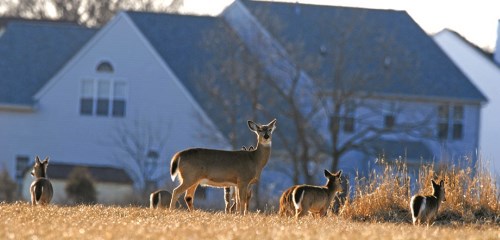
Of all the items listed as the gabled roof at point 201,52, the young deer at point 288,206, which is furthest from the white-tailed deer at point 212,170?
the gabled roof at point 201,52

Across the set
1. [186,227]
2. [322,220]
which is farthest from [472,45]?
[186,227]

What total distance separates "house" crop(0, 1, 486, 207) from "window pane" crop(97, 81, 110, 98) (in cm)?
6

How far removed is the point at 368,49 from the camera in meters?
58.4

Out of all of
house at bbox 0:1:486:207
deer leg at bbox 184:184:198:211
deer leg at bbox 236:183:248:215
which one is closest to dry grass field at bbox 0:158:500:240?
deer leg at bbox 236:183:248:215

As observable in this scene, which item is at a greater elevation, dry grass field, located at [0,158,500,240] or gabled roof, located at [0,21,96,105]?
gabled roof, located at [0,21,96,105]

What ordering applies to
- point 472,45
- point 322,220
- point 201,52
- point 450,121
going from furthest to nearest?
point 472,45 → point 201,52 → point 450,121 → point 322,220

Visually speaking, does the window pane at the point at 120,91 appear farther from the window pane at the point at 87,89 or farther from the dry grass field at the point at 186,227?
the dry grass field at the point at 186,227

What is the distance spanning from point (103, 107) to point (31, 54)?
18.1 feet

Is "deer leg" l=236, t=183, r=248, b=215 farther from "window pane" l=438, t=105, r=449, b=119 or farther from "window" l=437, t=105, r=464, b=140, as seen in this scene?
"window pane" l=438, t=105, r=449, b=119

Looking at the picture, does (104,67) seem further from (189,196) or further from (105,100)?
(189,196)

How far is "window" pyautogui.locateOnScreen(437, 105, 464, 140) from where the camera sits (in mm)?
59906

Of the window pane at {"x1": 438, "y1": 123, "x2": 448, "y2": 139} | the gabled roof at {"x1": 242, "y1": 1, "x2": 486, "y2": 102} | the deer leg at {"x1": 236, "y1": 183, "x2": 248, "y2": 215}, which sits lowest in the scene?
the deer leg at {"x1": 236, "y1": 183, "x2": 248, "y2": 215}

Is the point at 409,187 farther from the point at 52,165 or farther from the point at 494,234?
the point at 52,165

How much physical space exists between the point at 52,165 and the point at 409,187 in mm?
33979
